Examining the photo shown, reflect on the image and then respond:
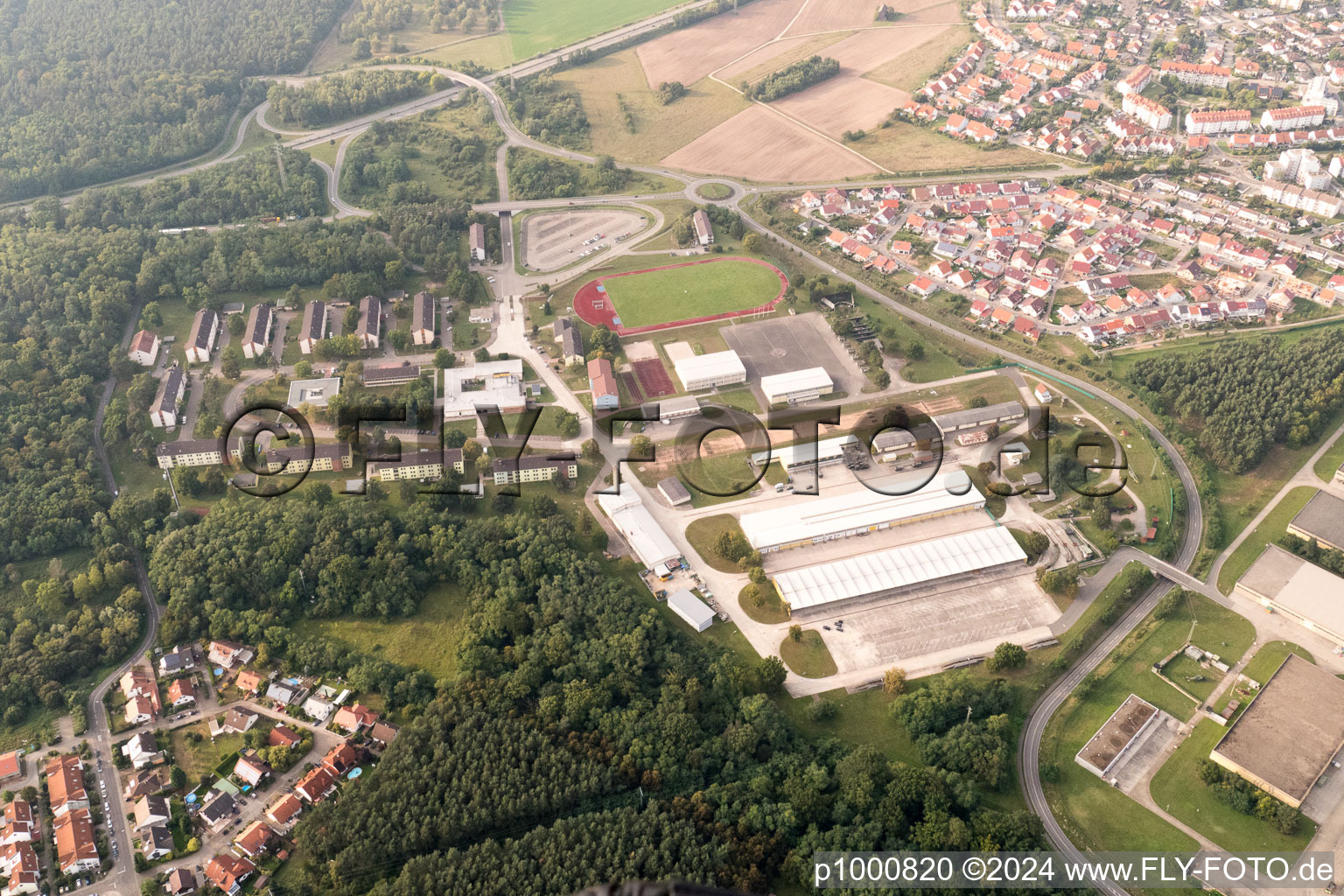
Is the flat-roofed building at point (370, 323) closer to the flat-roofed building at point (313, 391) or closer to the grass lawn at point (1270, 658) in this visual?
the flat-roofed building at point (313, 391)

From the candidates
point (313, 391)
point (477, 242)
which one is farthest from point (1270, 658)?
point (477, 242)

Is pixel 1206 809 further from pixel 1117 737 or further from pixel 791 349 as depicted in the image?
pixel 791 349

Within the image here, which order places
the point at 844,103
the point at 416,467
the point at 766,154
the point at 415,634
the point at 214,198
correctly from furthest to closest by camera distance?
the point at 844,103 < the point at 766,154 < the point at 214,198 < the point at 416,467 < the point at 415,634

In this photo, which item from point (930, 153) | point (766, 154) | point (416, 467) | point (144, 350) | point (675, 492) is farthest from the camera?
point (766, 154)

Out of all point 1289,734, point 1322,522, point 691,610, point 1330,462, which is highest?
point 1330,462

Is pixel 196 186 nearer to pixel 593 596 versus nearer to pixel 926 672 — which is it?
pixel 593 596

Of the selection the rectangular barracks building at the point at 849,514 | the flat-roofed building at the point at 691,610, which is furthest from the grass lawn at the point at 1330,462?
the flat-roofed building at the point at 691,610
